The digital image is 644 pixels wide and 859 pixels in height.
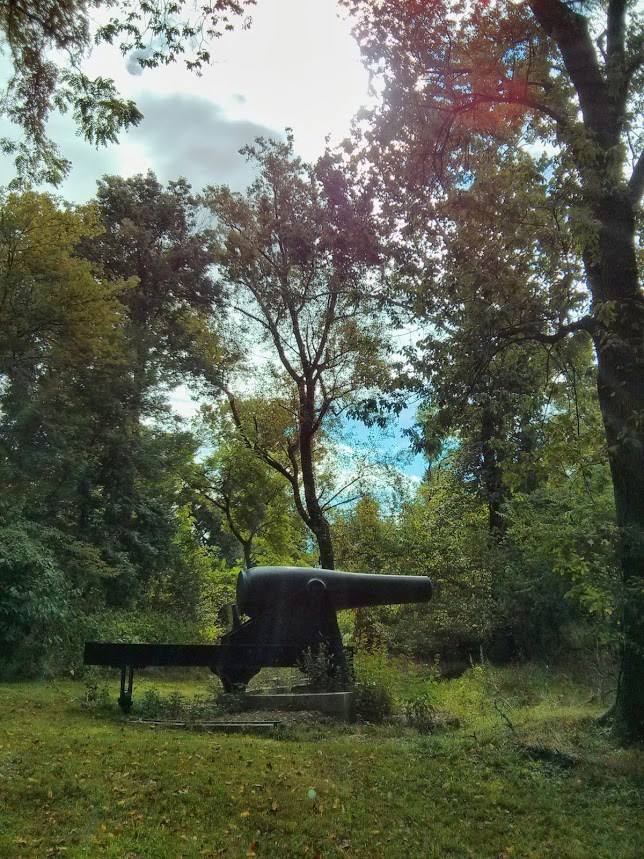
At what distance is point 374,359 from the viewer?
18812mm

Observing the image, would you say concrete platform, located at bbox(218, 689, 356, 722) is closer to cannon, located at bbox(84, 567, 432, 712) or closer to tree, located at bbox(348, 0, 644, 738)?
cannon, located at bbox(84, 567, 432, 712)

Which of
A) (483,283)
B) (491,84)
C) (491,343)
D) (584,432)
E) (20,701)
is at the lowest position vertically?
(20,701)

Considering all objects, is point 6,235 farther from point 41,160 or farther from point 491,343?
point 491,343

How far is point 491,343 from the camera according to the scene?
8.48 metres

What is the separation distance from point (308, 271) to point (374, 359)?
2.97 meters

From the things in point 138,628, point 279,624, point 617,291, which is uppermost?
point 617,291

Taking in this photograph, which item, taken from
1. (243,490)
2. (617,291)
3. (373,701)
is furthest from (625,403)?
(243,490)

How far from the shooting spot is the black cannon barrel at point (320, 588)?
1040 centimetres

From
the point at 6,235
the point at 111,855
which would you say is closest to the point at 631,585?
the point at 111,855

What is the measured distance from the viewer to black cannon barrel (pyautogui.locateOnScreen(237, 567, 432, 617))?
409 inches

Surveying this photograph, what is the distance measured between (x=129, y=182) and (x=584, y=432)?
22595 millimetres

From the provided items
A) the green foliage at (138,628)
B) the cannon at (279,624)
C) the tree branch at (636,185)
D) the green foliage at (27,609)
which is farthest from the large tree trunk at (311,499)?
the tree branch at (636,185)

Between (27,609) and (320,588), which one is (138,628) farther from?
(320,588)

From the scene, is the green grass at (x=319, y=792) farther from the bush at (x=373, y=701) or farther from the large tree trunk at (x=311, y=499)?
the large tree trunk at (x=311, y=499)
